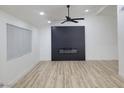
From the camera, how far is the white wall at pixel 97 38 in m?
8.78

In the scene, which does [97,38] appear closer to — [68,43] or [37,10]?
[68,43]

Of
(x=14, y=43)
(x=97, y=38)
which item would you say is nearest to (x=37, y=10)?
(x=14, y=43)

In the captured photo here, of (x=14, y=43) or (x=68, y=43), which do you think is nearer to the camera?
(x=14, y=43)

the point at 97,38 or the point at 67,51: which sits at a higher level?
the point at 97,38

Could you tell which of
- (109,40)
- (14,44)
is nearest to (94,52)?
(109,40)

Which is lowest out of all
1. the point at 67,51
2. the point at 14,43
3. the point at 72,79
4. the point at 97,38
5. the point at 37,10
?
the point at 72,79

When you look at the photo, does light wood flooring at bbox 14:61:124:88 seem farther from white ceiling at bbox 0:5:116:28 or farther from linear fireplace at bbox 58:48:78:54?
linear fireplace at bbox 58:48:78:54

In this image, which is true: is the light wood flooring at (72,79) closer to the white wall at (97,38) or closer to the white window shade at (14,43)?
the white window shade at (14,43)

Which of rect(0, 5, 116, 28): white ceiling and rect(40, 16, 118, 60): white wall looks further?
rect(40, 16, 118, 60): white wall

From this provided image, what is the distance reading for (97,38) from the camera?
882 centimetres

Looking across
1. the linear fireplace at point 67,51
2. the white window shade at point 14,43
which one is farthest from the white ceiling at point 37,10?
the linear fireplace at point 67,51

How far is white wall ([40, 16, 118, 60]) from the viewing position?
28.8ft

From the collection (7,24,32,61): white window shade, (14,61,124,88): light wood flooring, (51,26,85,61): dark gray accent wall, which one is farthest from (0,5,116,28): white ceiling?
(51,26,85,61): dark gray accent wall
